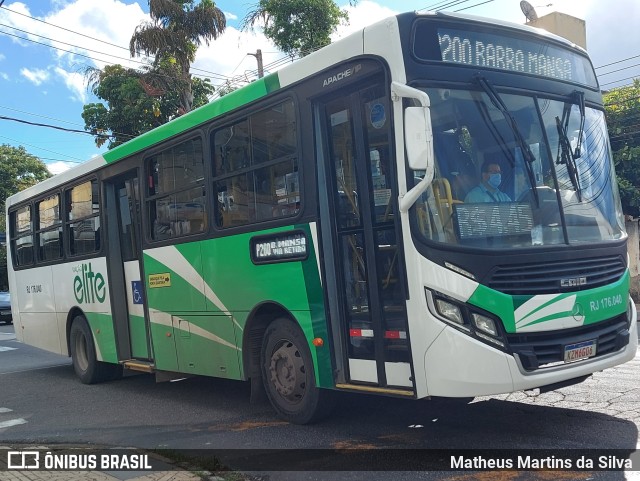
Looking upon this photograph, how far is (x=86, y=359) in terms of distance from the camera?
1076 cm

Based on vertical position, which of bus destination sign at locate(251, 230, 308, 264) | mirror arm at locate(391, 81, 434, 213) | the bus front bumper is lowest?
the bus front bumper

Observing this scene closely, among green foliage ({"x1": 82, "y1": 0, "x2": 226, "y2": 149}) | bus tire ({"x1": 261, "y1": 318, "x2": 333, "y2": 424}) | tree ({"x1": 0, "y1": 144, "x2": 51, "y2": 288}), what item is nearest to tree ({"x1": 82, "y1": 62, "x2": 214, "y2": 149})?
green foliage ({"x1": 82, "y1": 0, "x2": 226, "y2": 149})

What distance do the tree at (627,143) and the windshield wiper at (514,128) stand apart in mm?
16296

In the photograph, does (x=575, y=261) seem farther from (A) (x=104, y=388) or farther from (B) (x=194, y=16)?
(B) (x=194, y=16)

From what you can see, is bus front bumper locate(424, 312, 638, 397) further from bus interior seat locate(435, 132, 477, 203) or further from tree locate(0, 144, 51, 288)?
tree locate(0, 144, 51, 288)

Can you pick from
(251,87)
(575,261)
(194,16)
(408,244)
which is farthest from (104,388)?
(194,16)

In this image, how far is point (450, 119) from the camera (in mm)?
5246

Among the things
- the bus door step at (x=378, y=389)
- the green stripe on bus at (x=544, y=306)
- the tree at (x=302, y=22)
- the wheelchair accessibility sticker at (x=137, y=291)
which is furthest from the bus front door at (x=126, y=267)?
the tree at (x=302, y=22)

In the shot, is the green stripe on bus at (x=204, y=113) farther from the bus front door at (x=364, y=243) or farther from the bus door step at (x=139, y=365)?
the bus door step at (x=139, y=365)

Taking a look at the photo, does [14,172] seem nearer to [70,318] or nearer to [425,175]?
[70,318]

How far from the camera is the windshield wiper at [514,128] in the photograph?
17.5 ft

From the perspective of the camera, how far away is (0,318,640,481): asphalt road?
18.4ft

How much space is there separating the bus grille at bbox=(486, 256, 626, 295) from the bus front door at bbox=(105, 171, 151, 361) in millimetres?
5466

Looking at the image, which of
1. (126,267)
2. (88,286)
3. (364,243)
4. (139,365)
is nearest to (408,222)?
(364,243)
